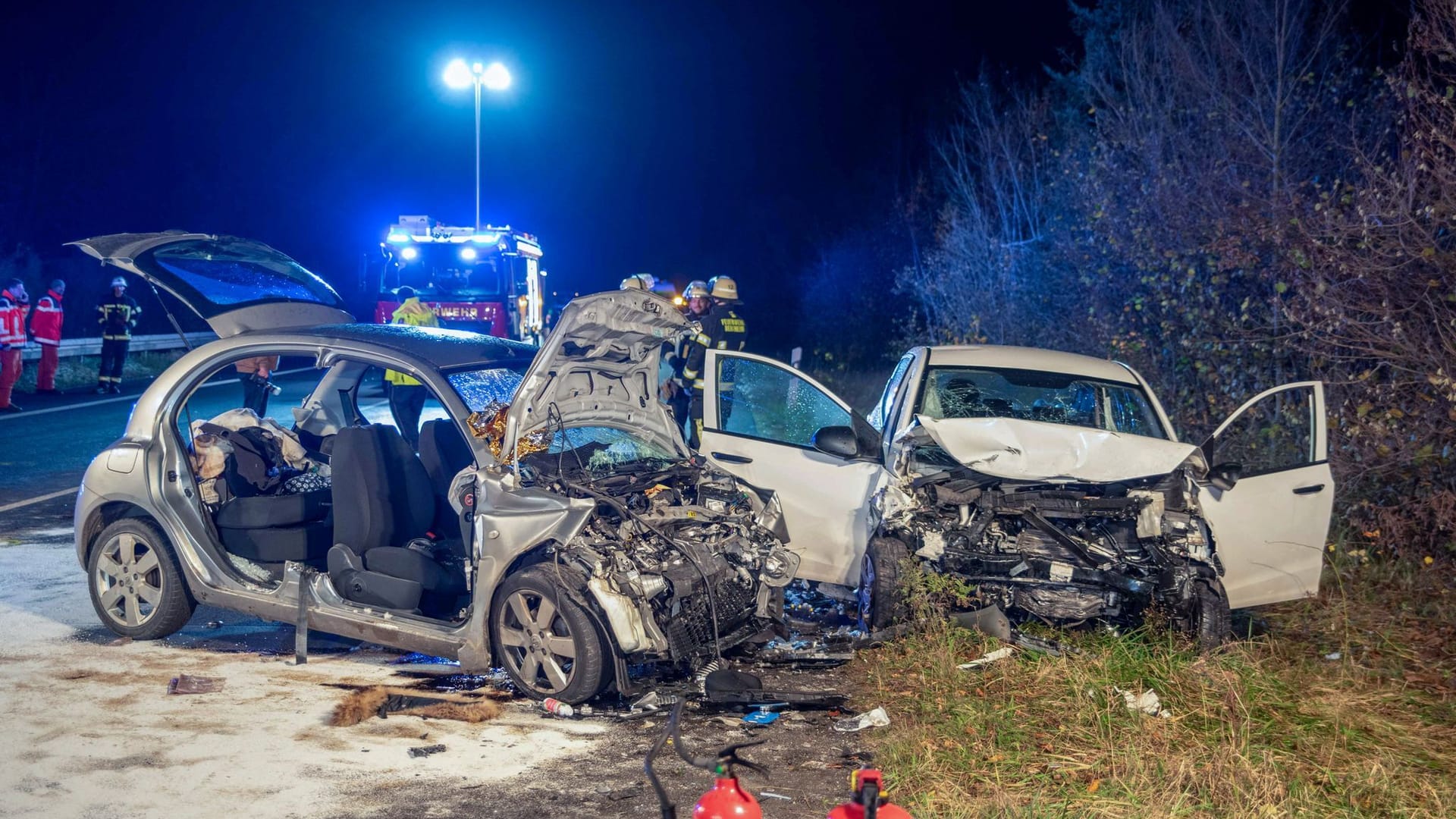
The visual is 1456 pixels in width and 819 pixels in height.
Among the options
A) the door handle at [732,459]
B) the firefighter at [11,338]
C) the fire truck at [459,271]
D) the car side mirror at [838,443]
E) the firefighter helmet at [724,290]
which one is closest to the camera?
the car side mirror at [838,443]

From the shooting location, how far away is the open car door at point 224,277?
243 inches

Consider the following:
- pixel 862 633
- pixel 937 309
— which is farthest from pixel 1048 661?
pixel 937 309

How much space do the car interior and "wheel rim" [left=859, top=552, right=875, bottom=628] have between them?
2.04m

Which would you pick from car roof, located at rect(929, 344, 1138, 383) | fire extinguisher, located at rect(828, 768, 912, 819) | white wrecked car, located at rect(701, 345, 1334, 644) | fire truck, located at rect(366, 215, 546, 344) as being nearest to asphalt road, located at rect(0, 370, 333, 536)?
fire truck, located at rect(366, 215, 546, 344)

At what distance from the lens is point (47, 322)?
17844 millimetres

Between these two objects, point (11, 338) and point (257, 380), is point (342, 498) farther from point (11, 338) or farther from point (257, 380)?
point (11, 338)

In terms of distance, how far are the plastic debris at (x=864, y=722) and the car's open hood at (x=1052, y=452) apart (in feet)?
4.46

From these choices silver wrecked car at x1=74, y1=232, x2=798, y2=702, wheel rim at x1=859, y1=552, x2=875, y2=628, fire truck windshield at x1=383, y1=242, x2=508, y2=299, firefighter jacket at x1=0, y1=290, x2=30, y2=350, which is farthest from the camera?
fire truck windshield at x1=383, y1=242, x2=508, y2=299

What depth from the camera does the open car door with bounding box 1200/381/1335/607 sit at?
6.22 m

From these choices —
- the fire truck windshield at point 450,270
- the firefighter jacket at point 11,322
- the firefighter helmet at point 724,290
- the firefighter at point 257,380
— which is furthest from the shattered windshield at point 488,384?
the fire truck windshield at point 450,270

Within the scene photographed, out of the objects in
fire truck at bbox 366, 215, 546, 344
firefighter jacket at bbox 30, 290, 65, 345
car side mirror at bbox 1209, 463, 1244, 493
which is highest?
fire truck at bbox 366, 215, 546, 344

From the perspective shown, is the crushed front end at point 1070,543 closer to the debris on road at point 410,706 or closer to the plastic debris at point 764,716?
the plastic debris at point 764,716

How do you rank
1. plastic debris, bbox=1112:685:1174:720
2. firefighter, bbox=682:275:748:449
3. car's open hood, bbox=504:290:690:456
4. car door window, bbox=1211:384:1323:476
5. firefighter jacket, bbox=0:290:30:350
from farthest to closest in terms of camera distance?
1. firefighter jacket, bbox=0:290:30:350
2. firefighter, bbox=682:275:748:449
3. car door window, bbox=1211:384:1323:476
4. car's open hood, bbox=504:290:690:456
5. plastic debris, bbox=1112:685:1174:720

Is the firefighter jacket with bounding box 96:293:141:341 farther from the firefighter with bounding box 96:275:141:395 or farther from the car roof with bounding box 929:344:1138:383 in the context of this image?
the car roof with bounding box 929:344:1138:383
